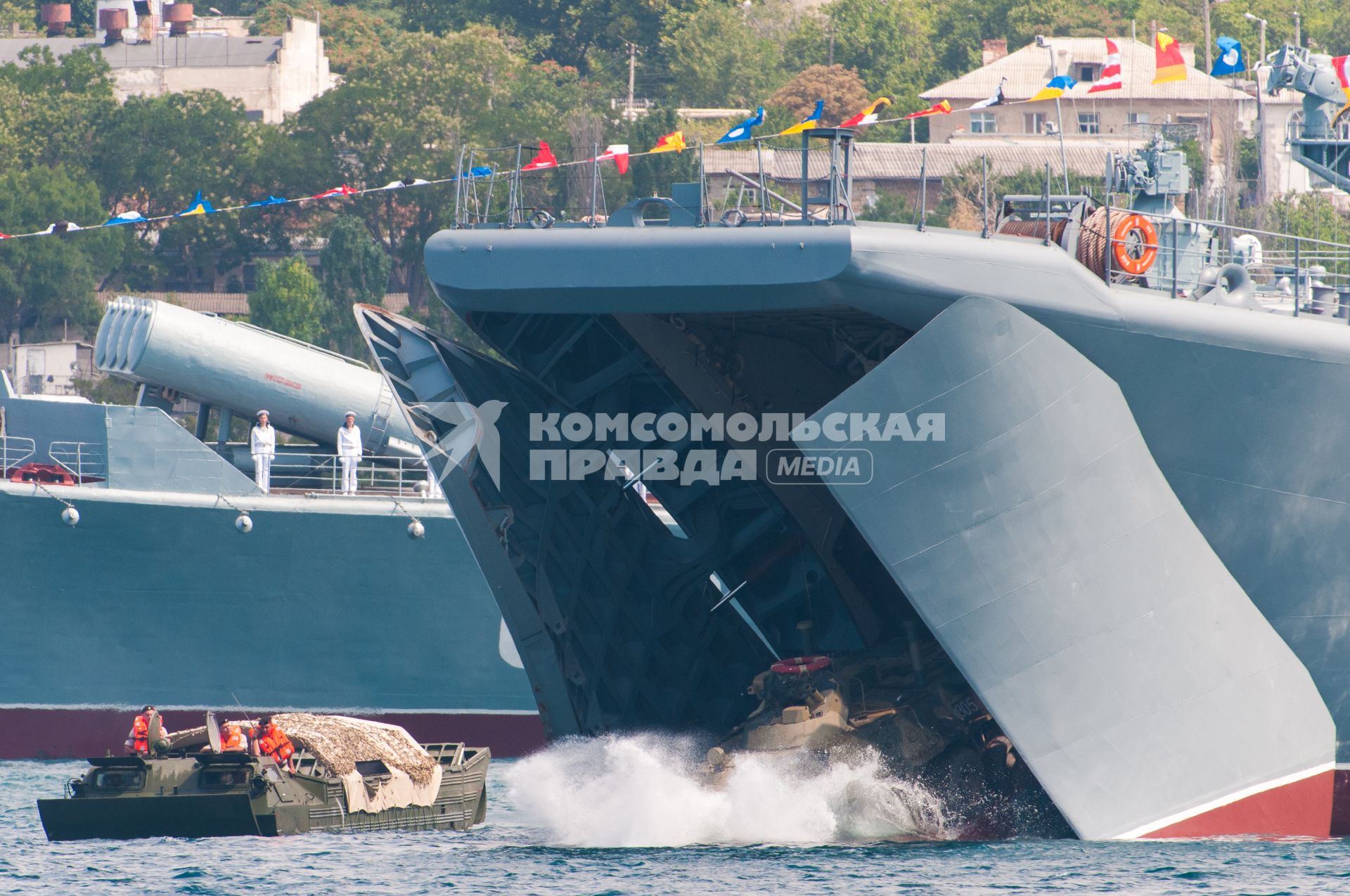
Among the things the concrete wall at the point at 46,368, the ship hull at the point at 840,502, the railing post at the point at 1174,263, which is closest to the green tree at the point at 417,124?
the concrete wall at the point at 46,368

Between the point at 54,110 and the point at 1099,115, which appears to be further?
the point at 54,110

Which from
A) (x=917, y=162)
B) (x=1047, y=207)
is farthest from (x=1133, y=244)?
(x=917, y=162)

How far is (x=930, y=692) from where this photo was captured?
1714cm

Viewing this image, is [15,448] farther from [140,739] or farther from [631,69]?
[631,69]

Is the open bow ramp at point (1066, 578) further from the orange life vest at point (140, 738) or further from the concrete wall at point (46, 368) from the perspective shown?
the concrete wall at point (46, 368)

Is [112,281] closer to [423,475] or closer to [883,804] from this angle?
[423,475]

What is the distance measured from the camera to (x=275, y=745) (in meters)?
18.6

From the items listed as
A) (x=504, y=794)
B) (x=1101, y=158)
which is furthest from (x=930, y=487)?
(x=1101, y=158)

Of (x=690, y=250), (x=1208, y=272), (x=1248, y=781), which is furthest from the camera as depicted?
(x=1208, y=272)

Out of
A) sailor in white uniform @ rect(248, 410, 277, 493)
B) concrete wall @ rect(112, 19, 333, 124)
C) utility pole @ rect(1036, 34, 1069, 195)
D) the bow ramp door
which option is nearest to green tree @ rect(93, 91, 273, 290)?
concrete wall @ rect(112, 19, 333, 124)

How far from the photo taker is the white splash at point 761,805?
16625 mm

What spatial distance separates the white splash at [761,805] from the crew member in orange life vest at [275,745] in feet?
9.64

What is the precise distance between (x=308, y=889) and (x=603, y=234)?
588 cm

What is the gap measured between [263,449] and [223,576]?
1823mm
